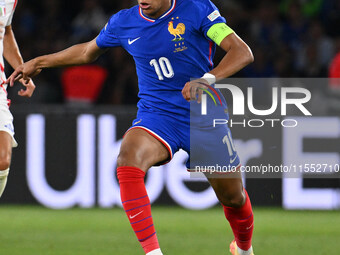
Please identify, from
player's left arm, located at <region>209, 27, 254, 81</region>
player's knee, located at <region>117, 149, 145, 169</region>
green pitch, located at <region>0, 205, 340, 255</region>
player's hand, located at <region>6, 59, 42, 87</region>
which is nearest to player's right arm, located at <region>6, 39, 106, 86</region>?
player's hand, located at <region>6, 59, 42, 87</region>

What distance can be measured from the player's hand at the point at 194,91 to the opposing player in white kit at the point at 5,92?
1562 mm

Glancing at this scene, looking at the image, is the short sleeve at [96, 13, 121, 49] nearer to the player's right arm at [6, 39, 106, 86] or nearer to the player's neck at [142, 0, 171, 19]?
the player's right arm at [6, 39, 106, 86]

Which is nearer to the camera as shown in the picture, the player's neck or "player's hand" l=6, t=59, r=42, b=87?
the player's neck

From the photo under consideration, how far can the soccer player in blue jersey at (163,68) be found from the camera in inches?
206

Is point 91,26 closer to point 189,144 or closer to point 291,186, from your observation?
point 291,186

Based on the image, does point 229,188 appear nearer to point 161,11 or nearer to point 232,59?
point 232,59

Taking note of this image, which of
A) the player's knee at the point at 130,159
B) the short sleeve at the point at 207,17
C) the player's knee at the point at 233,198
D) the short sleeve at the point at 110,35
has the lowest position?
the player's knee at the point at 233,198

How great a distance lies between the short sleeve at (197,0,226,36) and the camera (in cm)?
537

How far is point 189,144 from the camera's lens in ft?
18.1

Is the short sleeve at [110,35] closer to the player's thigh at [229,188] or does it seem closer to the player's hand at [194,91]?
the player's hand at [194,91]

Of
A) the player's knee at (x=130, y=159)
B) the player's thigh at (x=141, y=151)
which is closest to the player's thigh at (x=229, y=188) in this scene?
the player's thigh at (x=141, y=151)

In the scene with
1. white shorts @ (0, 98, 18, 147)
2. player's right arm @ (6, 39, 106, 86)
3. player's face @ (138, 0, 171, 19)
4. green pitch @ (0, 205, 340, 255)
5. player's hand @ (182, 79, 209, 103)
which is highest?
player's face @ (138, 0, 171, 19)

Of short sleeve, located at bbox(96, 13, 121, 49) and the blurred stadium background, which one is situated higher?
short sleeve, located at bbox(96, 13, 121, 49)

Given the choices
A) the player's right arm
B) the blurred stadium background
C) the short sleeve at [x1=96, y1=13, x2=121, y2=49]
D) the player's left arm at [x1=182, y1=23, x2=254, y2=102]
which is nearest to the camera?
the player's left arm at [x1=182, y1=23, x2=254, y2=102]
